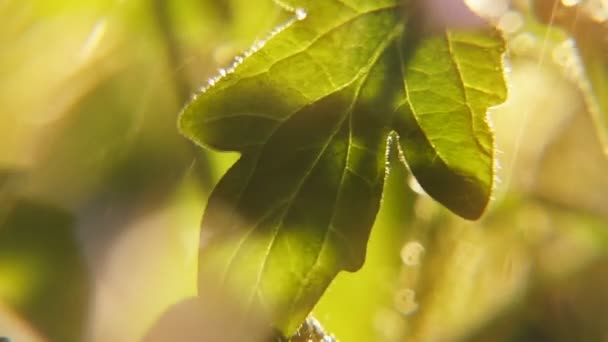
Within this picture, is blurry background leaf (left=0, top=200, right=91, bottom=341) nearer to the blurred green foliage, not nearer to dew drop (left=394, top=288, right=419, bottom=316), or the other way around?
the blurred green foliage

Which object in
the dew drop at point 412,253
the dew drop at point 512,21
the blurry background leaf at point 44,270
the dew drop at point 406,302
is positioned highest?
the dew drop at point 512,21

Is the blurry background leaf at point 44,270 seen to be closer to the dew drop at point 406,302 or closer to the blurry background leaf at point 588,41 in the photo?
Result: the dew drop at point 406,302

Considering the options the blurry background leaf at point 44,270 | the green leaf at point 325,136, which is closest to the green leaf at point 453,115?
the green leaf at point 325,136

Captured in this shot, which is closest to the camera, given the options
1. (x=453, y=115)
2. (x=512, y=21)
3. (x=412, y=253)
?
(x=453, y=115)

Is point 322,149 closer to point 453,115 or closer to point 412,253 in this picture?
point 453,115

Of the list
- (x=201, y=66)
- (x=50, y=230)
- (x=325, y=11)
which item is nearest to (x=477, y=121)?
(x=325, y=11)

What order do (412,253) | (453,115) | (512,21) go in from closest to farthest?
1. (453,115)
2. (512,21)
3. (412,253)

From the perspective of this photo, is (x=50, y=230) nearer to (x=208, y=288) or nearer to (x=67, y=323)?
(x=67, y=323)

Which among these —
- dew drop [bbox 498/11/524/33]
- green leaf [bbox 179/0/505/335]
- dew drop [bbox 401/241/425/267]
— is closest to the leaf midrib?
green leaf [bbox 179/0/505/335]

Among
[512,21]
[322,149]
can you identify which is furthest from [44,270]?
[512,21]
